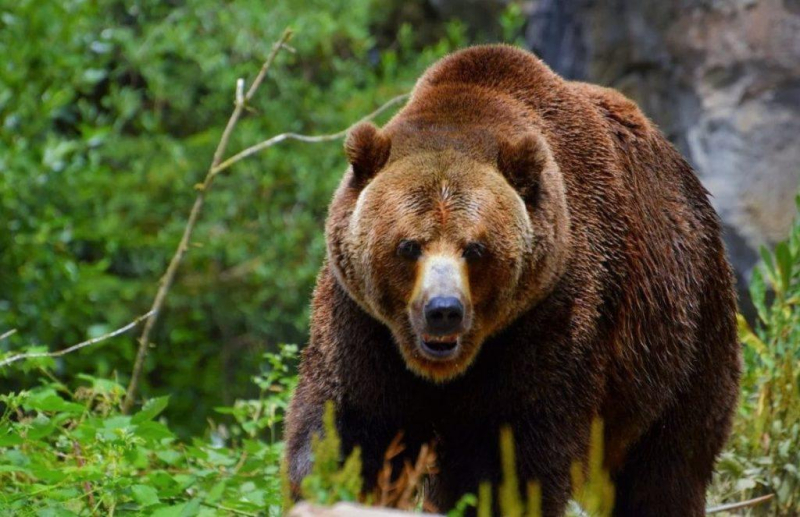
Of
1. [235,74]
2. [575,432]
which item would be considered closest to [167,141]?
[235,74]

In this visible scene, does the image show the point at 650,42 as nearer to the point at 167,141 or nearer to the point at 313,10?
the point at 313,10

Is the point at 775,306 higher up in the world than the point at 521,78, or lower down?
lower down

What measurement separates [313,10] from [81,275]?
3.22m

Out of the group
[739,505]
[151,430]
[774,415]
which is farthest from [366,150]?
[774,415]

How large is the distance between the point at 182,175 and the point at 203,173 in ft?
0.58

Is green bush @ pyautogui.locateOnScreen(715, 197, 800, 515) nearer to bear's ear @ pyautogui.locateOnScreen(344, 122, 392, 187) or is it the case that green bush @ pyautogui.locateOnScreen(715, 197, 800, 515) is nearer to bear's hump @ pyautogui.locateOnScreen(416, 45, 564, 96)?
bear's hump @ pyautogui.locateOnScreen(416, 45, 564, 96)

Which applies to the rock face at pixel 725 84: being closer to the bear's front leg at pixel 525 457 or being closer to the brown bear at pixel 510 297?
the brown bear at pixel 510 297

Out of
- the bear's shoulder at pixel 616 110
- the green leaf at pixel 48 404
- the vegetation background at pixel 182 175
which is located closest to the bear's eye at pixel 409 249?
the bear's shoulder at pixel 616 110

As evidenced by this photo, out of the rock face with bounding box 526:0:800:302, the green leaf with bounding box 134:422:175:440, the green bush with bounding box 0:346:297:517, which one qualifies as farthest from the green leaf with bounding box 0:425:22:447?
the rock face with bounding box 526:0:800:302

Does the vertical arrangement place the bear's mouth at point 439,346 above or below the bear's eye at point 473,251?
below

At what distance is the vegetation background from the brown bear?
1578mm

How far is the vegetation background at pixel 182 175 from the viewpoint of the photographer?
929 cm

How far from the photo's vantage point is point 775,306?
680cm

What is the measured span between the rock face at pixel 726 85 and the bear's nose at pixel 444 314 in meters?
5.26
